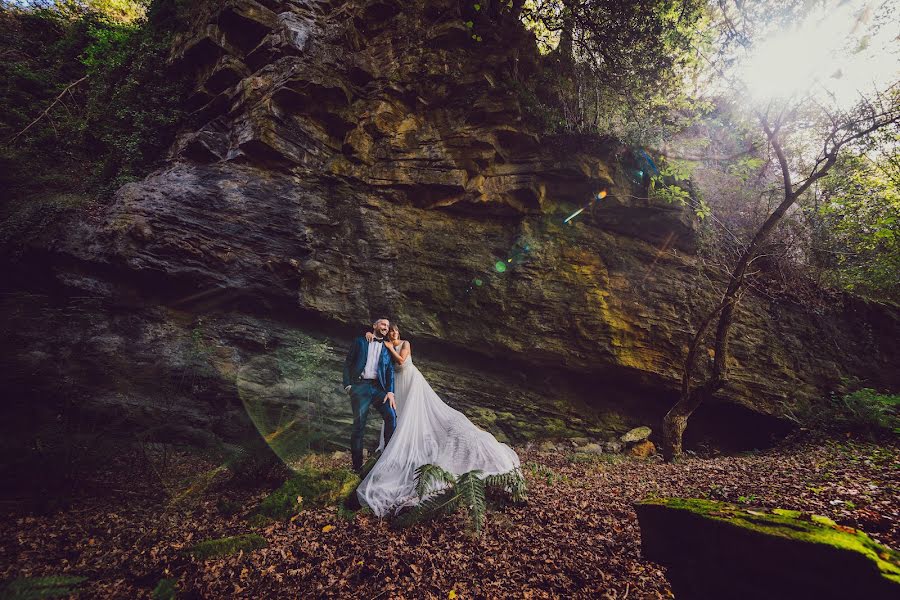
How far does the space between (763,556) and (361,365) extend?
18.1 feet

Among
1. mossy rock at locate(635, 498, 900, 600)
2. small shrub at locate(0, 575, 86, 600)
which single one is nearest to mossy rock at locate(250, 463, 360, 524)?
small shrub at locate(0, 575, 86, 600)

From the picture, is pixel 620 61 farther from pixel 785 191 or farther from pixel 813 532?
pixel 813 532

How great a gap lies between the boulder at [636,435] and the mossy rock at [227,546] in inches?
378

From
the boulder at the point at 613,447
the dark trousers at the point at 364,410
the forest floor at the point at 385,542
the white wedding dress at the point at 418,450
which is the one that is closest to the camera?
the forest floor at the point at 385,542

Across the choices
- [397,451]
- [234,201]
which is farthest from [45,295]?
[397,451]

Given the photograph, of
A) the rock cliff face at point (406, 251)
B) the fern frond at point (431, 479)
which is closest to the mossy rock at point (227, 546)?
the fern frond at point (431, 479)

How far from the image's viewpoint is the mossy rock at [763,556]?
164cm

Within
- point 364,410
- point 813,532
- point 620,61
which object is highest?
point 620,61

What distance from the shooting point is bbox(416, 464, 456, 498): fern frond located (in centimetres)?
459

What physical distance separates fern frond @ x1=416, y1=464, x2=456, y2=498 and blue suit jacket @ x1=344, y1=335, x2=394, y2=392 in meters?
1.85

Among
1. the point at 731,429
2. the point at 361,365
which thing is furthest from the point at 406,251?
the point at 731,429

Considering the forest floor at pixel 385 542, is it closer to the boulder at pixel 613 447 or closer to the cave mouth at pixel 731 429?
the boulder at pixel 613 447

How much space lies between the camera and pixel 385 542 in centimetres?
408

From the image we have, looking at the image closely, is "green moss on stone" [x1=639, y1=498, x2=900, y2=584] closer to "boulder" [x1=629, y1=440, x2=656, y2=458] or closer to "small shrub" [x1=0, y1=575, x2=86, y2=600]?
"small shrub" [x1=0, y1=575, x2=86, y2=600]
